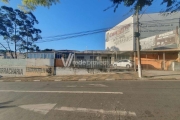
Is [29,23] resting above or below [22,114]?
above

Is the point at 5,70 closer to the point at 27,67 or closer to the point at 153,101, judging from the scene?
the point at 27,67

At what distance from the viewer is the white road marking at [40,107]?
190 inches

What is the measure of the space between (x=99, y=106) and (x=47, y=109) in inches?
71.0

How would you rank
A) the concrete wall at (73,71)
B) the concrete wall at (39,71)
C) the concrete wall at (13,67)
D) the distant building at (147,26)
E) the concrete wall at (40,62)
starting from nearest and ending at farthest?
the concrete wall at (73,71), the concrete wall at (39,71), the concrete wall at (40,62), the concrete wall at (13,67), the distant building at (147,26)

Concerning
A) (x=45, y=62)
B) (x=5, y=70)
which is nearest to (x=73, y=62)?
(x=45, y=62)

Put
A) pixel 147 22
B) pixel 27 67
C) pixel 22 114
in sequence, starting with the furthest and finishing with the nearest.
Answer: pixel 147 22 → pixel 27 67 → pixel 22 114

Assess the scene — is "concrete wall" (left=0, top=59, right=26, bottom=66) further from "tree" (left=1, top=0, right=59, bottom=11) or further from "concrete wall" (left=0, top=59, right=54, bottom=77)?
"tree" (left=1, top=0, right=59, bottom=11)

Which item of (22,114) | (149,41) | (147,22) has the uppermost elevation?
(147,22)

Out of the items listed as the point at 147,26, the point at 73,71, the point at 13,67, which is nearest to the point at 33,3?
the point at 73,71

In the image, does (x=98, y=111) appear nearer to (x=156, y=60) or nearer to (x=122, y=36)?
(x=156, y=60)

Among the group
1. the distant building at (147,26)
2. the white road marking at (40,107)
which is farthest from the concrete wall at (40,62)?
the distant building at (147,26)

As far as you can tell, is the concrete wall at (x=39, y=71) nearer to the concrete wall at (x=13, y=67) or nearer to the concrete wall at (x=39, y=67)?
the concrete wall at (x=39, y=67)

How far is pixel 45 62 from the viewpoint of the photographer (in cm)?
2022

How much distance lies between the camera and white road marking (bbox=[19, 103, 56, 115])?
4836 mm
